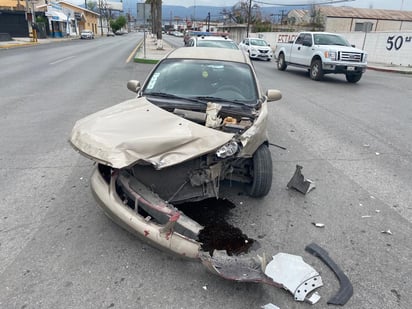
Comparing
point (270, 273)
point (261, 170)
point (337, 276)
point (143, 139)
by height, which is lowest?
point (337, 276)

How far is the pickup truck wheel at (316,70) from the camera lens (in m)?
15.2

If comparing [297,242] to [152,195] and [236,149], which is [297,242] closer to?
[236,149]

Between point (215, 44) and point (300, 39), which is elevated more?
point (300, 39)

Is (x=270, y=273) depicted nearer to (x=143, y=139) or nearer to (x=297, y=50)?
(x=143, y=139)

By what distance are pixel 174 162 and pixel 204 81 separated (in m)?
2.21

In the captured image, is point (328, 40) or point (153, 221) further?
point (328, 40)

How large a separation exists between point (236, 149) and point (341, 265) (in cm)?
141

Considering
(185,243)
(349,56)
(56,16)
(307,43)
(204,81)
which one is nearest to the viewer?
(185,243)

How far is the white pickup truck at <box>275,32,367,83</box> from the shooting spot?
1439cm

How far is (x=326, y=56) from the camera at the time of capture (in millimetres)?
14680

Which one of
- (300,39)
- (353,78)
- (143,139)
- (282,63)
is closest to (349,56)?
(353,78)

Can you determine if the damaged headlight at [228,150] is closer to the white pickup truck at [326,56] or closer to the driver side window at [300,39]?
the white pickup truck at [326,56]

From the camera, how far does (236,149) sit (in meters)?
3.27

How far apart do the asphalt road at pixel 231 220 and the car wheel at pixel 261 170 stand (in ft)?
0.87
